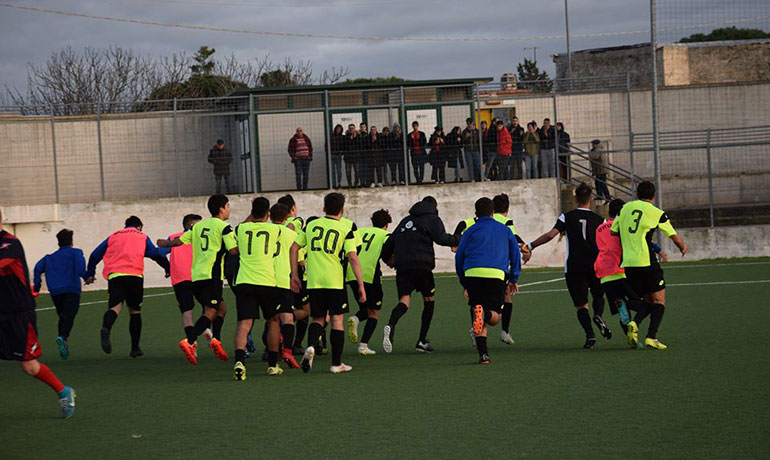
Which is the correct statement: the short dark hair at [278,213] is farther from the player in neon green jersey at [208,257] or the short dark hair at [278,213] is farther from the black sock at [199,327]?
the black sock at [199,327]

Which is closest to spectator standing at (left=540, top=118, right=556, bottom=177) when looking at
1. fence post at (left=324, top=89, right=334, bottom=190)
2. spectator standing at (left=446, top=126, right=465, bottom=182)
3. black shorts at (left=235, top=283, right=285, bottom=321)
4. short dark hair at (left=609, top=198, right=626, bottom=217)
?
spectator standing at (left=446, top=126, right=465, bottom=182)

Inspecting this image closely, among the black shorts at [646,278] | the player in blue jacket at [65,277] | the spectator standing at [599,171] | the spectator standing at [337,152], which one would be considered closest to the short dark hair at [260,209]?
the player in blue jacket at [65,277]

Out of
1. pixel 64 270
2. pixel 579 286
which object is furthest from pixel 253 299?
pixel 64 270

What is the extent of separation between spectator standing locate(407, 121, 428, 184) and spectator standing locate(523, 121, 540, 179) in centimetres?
276

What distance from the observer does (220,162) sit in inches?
1021

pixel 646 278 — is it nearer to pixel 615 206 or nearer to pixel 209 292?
pixel 615 206


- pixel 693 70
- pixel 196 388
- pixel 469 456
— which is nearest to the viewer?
pixel 469 456

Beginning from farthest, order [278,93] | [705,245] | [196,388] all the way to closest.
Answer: [278,93] < [705,245] < [196,388]

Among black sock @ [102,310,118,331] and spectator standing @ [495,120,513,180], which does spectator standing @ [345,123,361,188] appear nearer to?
spectator standing @ [495,120,513,180]

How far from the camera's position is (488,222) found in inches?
419

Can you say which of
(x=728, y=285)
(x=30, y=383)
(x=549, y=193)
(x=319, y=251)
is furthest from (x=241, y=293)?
(x=549, y=193)

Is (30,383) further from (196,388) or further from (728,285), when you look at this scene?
(728,285)

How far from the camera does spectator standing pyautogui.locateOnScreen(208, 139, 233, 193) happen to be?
25891 millimetres

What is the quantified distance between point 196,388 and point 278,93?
18.7 metres
